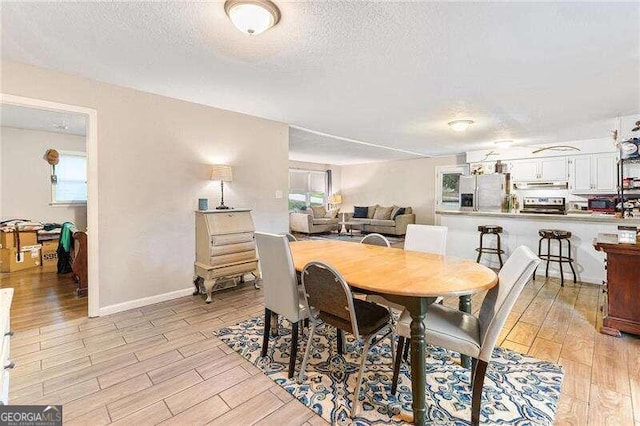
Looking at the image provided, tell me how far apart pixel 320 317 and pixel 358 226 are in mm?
7332

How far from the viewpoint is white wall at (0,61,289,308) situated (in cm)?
288

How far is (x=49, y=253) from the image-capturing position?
477cm

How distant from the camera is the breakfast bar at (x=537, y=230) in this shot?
13.2ft

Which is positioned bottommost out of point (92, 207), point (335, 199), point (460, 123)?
point (92, 207)

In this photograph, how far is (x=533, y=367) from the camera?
2.11 m

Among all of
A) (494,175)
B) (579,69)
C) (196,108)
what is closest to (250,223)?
(196,108)

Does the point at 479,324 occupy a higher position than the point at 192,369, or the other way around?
the point at 479,324

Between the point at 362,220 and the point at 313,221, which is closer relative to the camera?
the point at 313,221

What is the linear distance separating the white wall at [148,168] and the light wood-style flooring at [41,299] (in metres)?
0.47

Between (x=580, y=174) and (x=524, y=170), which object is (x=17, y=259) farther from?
(x=580, y=174)

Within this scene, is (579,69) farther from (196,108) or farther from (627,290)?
(196,108)

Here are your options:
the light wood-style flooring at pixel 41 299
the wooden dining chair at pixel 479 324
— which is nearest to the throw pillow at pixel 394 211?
the wooden dining chair at pixel 479 324

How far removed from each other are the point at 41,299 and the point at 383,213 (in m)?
7.68

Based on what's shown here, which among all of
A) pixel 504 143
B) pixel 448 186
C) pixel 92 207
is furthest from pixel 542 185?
pixel 92 207
